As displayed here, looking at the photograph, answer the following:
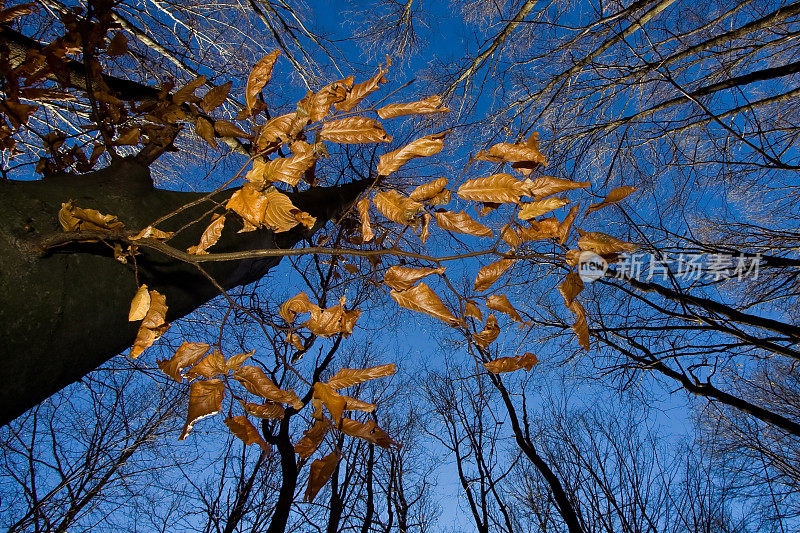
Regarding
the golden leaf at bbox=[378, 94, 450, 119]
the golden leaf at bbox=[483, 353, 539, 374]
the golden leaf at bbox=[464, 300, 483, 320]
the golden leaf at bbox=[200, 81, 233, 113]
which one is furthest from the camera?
Result: the golden leaf at bbox=[200, 81, 233, 113]

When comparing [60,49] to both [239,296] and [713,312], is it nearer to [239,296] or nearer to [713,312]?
[239,296]

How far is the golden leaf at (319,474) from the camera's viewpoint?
97cm

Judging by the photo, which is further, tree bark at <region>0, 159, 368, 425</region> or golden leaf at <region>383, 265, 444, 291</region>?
golden leaf at <region>383, 265, 444, 291</region>

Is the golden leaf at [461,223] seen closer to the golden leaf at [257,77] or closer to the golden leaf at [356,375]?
the golden leaf at [356,375]

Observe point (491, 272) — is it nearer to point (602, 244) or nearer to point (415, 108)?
point (602, 244)

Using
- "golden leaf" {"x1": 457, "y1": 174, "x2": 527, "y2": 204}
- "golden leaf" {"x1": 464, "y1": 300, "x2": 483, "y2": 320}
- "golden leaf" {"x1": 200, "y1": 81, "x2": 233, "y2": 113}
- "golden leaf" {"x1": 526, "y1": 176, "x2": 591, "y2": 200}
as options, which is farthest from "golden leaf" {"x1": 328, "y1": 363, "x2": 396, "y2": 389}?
"golden leaf" {"x1": 200, "y1": 81, "x2": 233, "y2": 113}

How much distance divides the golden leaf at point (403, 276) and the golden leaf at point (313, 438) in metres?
0.50

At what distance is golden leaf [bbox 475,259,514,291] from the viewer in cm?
100

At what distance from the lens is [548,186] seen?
940 mm

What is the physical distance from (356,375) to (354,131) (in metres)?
0.71

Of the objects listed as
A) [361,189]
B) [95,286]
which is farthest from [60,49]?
[361,189]

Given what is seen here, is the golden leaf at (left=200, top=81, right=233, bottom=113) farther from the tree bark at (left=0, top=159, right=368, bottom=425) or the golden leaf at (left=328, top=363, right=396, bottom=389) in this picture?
the golden leaf at (left=328, top=363, right=396, bottom=389)

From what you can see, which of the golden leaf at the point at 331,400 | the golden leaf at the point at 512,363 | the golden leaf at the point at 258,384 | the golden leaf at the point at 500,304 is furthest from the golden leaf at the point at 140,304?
the golden leaf at the point at 512,363

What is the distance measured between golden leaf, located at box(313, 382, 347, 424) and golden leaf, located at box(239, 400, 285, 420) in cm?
26
